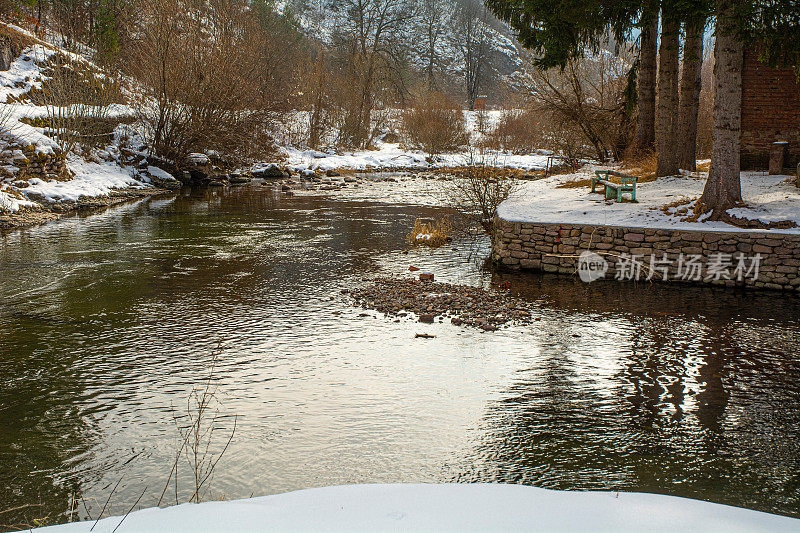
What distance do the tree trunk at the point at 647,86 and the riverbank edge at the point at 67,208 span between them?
18.9 metres

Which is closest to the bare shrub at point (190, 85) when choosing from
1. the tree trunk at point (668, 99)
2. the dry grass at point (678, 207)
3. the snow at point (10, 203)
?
the snow at point (10, 203)

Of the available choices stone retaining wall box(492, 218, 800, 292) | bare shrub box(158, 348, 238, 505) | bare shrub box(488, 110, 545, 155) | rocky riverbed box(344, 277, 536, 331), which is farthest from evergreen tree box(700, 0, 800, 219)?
bare shrub box(488, 110, 545, 155)

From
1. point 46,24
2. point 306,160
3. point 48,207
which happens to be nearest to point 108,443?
point 48,207

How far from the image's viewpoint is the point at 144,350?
9141mm

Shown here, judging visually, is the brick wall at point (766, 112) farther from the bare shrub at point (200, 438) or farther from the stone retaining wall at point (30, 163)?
the stone retaining wall at point (30, 163)

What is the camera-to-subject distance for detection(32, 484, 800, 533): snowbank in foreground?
152 inches

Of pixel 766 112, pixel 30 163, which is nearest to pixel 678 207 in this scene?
pixel 766 112

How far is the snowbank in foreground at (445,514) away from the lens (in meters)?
3.86

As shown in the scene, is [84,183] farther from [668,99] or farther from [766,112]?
[766,112]

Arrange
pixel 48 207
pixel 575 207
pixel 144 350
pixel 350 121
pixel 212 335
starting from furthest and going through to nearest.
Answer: pixel 350 121, pixel 48 207, pixel 575 207, pixel 212 335, pixel 144 350

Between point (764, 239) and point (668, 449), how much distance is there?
26.2 feet

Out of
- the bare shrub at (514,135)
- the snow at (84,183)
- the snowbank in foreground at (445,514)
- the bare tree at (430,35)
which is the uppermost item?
the bare tree at (430,35)

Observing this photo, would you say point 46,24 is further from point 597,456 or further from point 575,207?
point 597,456

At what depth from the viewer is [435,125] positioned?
47250mm
